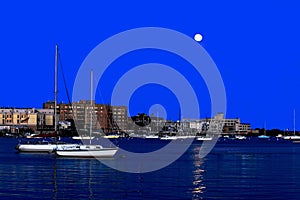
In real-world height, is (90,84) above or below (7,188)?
above

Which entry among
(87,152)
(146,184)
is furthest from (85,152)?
(146,184)

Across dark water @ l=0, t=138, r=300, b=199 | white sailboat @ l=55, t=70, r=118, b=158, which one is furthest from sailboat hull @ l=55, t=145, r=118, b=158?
dark water @ l=0, t=138, r=300, b=199

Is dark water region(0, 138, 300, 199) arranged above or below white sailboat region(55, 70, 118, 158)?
below

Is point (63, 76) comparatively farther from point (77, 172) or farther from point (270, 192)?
point (270, 192)

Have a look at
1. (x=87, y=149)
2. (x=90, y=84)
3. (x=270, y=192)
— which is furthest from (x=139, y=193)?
(x=90, y=84)

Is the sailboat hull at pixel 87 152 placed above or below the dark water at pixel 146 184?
above

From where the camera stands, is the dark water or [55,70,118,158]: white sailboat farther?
[55,70,118,158]: white sailboat

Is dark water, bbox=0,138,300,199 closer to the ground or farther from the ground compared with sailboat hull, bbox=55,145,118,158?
closer to the ground

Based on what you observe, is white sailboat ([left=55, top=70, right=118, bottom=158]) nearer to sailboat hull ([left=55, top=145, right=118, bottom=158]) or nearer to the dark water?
sailboat hull ([left=55, top=145, right=118, bottom=158])

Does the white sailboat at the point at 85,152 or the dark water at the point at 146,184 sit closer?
the dark water at the point at 146,184

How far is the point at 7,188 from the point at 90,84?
49281 mm

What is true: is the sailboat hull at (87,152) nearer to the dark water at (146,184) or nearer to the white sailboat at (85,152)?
the white sailboat at (85,152)

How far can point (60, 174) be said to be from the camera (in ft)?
189

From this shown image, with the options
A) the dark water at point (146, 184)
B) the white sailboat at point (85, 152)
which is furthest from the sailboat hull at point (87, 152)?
the dark water at point (146, 184)
